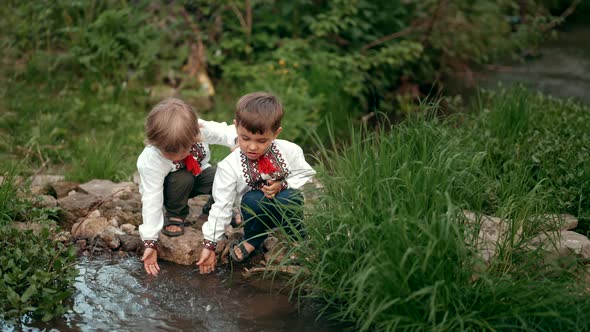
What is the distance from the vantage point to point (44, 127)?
5926 mm

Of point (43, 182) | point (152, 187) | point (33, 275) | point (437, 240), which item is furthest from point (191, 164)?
point (437, 240)

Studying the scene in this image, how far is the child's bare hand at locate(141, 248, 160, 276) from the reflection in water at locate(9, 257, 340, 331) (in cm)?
4

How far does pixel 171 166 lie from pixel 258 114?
2.18 feet

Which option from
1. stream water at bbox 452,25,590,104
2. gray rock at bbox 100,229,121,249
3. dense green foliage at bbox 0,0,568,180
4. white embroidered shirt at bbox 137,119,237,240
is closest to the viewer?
white embroidered shirt at bbox 137,119,237,240

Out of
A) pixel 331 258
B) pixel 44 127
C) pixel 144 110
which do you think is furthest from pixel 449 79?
pixel 331 258

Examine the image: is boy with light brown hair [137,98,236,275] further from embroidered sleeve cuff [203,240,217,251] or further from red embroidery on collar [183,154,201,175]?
embroidered sleeve cuff [203,240,217,251]

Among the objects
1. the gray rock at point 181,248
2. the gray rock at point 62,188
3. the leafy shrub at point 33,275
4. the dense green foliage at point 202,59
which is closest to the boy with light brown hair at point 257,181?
the gray rock at point 181,248

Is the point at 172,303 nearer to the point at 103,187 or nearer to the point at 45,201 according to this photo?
the point at 45,201

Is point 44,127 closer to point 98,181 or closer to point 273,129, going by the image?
point 98,181

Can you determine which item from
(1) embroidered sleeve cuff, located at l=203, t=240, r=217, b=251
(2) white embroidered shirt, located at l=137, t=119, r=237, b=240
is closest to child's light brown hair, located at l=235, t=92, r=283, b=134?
(2) white embroidered shirt, located at l=137, t=119, r=237, b=240

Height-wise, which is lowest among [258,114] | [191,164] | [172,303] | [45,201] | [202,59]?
[172,303]

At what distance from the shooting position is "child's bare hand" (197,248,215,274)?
12.7 ft

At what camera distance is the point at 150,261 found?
157 inches

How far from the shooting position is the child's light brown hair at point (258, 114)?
3715 mm
